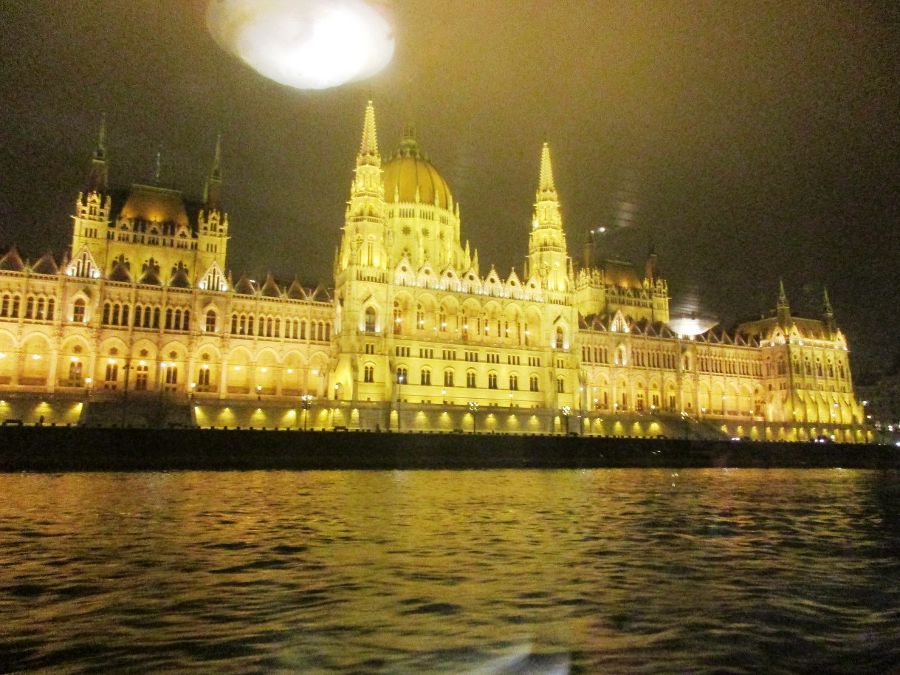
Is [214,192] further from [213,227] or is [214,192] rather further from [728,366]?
[728,366]

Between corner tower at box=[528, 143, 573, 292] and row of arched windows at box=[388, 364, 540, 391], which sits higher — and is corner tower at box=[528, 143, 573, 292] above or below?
above

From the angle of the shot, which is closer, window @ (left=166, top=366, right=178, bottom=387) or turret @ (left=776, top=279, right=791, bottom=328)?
window @ (left=166, top=366, right=178, bottom=387)

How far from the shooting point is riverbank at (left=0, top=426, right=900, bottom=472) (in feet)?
162

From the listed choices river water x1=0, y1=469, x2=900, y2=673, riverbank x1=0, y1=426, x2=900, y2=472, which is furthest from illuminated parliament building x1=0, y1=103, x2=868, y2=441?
river water x1=0, y1=469, x2=900, y2=673

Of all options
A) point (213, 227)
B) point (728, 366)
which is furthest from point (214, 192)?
point (728, 366)

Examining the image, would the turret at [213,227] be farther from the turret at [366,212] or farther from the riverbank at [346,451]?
the riverbank at [346,451]

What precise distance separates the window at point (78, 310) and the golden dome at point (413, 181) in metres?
41.0

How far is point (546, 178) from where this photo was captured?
3991 inches

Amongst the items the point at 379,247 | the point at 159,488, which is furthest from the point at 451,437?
the point at 159,488

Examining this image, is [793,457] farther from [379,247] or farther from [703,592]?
[703,592]

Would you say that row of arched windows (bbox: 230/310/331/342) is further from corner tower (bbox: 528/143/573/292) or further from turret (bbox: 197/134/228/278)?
corner tower (bbox: 528/143/573/292)

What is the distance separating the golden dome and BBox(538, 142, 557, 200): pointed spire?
42.5 feet

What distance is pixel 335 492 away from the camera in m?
32.5

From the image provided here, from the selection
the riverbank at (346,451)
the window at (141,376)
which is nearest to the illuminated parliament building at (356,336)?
the window at (141,376)
